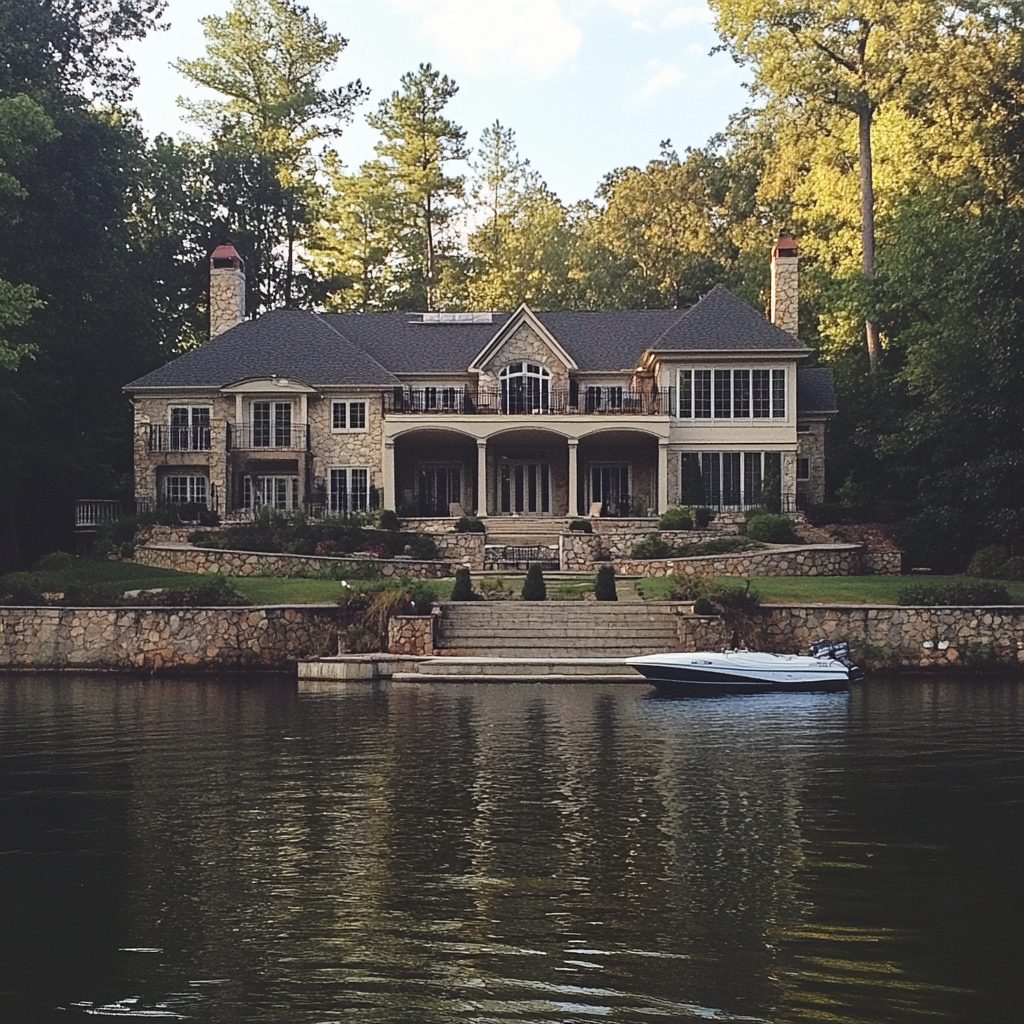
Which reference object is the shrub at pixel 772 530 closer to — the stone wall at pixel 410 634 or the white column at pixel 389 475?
the white column at pixel 389 475

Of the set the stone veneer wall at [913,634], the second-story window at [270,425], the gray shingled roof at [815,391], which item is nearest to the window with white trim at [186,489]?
the second-story window at [270,425]

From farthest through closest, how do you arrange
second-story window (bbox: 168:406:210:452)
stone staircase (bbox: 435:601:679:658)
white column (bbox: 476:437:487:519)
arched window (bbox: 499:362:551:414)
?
arched window (bbox: 499:362:551:414) < second-story window (bbox: 168:406:210:452) < white column (bbox: 476:437:487:519) < stone staircase (bbox: 435:601:679:658)

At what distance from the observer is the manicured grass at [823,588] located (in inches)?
1204

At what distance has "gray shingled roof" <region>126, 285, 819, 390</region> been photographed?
150 ft

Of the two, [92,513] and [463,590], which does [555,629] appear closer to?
[463,590]

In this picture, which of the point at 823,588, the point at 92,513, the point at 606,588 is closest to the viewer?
the point at 606,588

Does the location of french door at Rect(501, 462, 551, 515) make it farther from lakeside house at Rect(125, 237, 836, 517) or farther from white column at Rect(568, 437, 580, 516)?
white column at Rect(568, 437, 580, 516)

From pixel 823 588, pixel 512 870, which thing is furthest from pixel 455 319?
pixel 512 870

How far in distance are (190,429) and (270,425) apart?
2.65 m

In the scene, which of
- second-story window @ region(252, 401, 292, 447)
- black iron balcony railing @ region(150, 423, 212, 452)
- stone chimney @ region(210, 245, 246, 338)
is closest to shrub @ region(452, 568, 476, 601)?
second-story window @ region(252, 401, 292, 447)

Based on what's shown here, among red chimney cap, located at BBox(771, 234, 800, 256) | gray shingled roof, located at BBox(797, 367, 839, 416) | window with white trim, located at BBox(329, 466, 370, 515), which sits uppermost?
red chimney cap, located at BBox(771, 234, 800, 256)

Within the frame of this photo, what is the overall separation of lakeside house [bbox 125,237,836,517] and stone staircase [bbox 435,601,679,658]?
47.2 feet

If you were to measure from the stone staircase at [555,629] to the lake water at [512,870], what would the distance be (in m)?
7.29

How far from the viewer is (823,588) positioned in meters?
32.5
